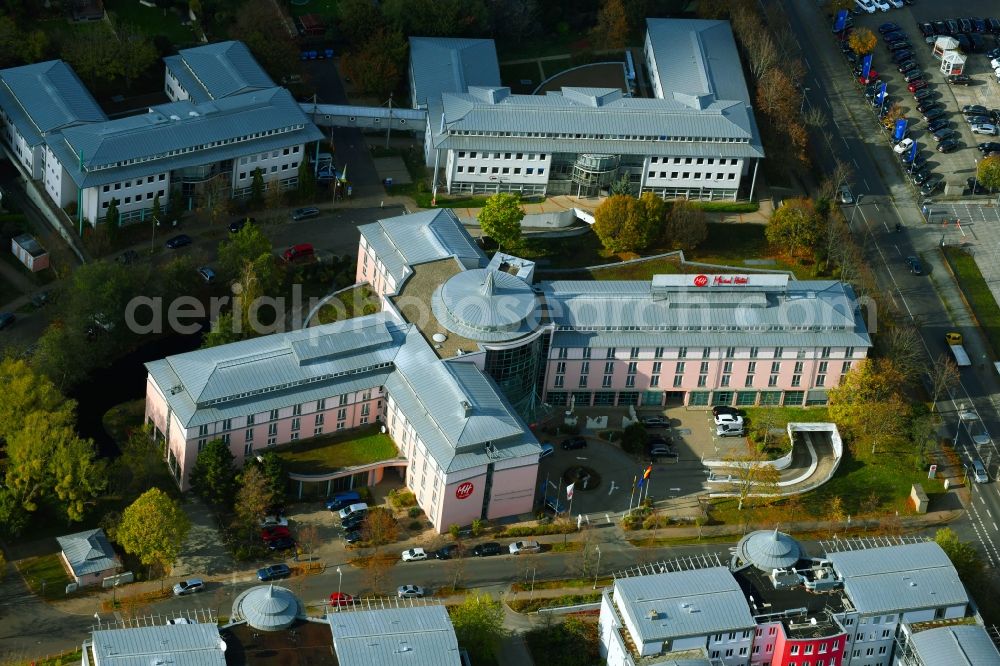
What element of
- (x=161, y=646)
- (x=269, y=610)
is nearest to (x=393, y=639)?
(x=269, y=610)

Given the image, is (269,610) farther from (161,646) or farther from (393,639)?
(393,639)

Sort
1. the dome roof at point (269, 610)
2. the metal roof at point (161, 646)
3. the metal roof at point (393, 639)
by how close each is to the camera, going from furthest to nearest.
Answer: the dome roof at point (269, 610), the metal roof at point (393, 639), the metal roof at point (161, 646)

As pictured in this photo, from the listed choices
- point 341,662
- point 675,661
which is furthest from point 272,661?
point 675,661

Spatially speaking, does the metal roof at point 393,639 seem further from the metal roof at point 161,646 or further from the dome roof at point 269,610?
the metal roof at point 161,646

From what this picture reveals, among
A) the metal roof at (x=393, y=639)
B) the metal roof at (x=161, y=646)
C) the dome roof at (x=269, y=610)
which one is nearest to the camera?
the metal roof at (x=161, y=646)

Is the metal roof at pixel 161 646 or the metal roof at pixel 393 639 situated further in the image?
the metal roof at pixel 393 639

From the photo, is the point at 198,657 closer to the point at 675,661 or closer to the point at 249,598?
the point at 249,598

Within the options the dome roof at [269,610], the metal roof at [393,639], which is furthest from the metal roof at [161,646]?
the metal roof at [393,639]
